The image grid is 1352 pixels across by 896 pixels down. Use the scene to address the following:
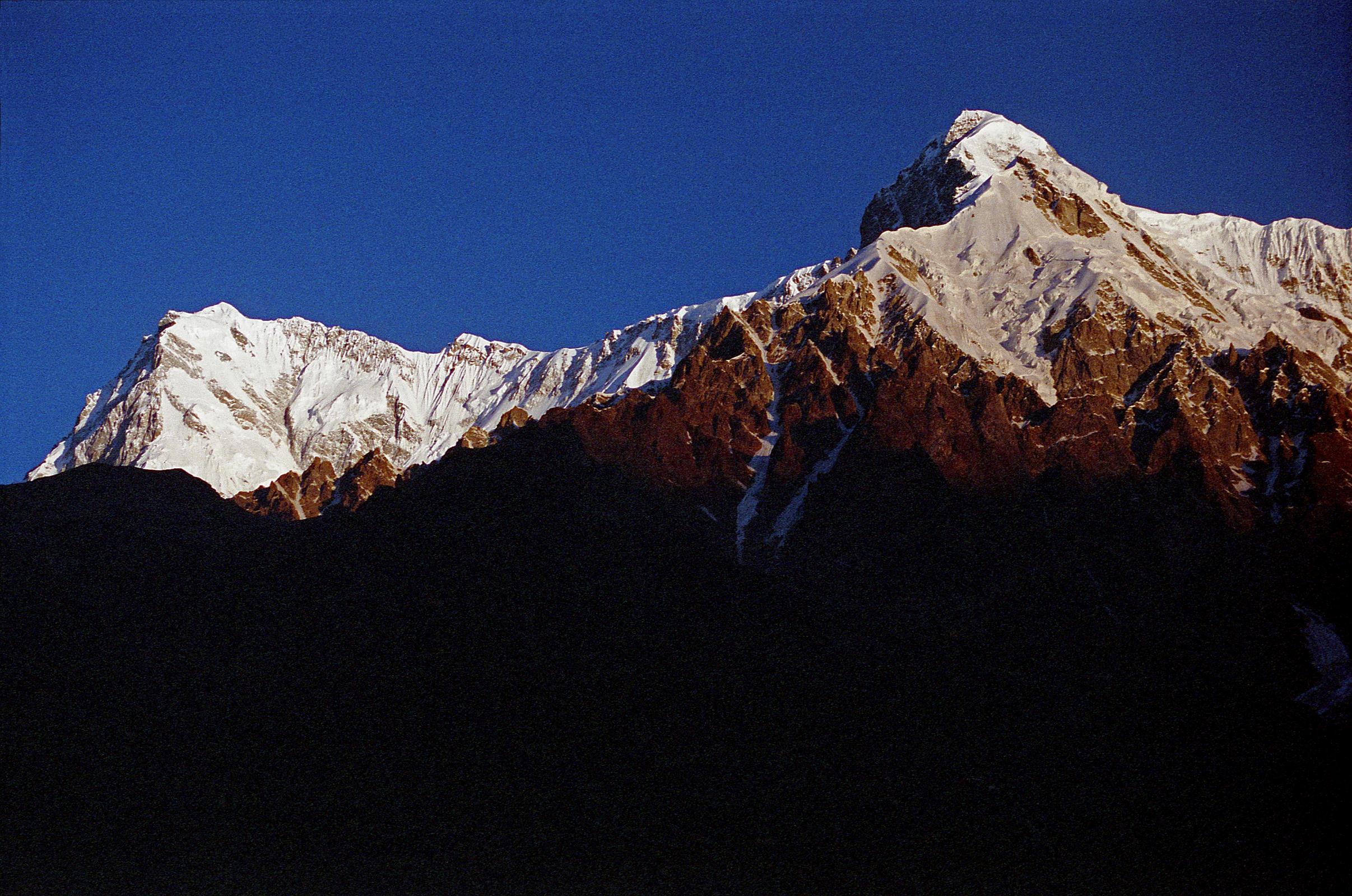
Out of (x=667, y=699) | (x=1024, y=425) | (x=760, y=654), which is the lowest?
(x=667, y=699)

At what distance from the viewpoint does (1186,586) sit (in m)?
169

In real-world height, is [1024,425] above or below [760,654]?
above

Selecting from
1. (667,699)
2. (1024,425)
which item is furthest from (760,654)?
(1024,425)

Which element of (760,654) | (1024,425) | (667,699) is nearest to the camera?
(667,699)

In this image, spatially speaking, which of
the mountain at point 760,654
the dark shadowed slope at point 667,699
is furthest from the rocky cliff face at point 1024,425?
the dark shadowed slope at point 667,699

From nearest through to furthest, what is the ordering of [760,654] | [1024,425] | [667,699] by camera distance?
[667,699] → [760,654] → [1024,425]

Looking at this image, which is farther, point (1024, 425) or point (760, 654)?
point (1024, 425)

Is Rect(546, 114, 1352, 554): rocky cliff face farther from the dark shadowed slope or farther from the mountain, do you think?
the dark shadowed slope

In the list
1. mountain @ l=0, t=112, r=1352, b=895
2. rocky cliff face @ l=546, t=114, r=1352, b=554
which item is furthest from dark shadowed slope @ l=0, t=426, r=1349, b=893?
rocky cliff face @ l=546, t=114, r=1352, b=554

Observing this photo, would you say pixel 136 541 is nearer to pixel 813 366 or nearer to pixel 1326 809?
pixel 813 366

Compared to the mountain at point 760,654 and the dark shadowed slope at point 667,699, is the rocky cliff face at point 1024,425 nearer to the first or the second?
the mountain at point 760,654

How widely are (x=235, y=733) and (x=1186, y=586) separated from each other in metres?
82.6

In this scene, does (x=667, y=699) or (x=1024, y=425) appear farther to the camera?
(x=1024, y=425)

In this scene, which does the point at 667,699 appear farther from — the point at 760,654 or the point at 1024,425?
the point at 1024,425
